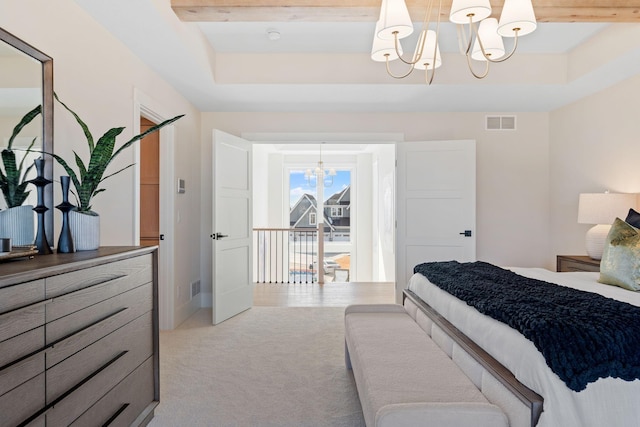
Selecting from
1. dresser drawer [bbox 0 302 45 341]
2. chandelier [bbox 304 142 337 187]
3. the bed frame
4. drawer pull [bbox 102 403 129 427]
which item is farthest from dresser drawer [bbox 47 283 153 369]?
chandelier [bbox 304 142 337 187]

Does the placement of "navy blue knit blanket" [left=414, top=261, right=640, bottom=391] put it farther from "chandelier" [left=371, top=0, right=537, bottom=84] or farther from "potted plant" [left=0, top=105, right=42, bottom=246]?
"potted plant" [left=0, top=105, right=42, bottom=246]

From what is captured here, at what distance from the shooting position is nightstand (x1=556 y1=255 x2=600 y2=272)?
3.44 metres

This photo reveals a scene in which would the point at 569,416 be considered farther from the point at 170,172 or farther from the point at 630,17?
the point at 170,172

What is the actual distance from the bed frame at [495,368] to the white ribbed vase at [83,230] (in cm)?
196

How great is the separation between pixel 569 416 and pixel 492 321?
20.2 inches

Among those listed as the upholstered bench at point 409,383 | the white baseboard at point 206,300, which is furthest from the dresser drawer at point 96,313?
the white baseboard at point 206,300

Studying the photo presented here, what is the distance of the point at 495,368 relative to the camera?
5.25ft

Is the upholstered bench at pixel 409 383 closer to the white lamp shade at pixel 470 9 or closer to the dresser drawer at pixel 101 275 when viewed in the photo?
the dresser drawer at pixel 101 275

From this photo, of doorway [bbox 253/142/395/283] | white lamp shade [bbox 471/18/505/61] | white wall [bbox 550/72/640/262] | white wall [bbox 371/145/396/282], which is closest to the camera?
white lamp shade [bbox 471/18/505/61]

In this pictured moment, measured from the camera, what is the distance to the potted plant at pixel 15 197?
173cm

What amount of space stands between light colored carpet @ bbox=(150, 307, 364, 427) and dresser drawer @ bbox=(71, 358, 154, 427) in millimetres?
184

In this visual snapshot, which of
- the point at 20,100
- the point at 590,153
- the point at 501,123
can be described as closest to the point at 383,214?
the point at 501,123

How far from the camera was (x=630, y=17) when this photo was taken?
274 centimetres

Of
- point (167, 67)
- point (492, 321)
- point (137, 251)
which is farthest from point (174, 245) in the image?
point (492, 321)
